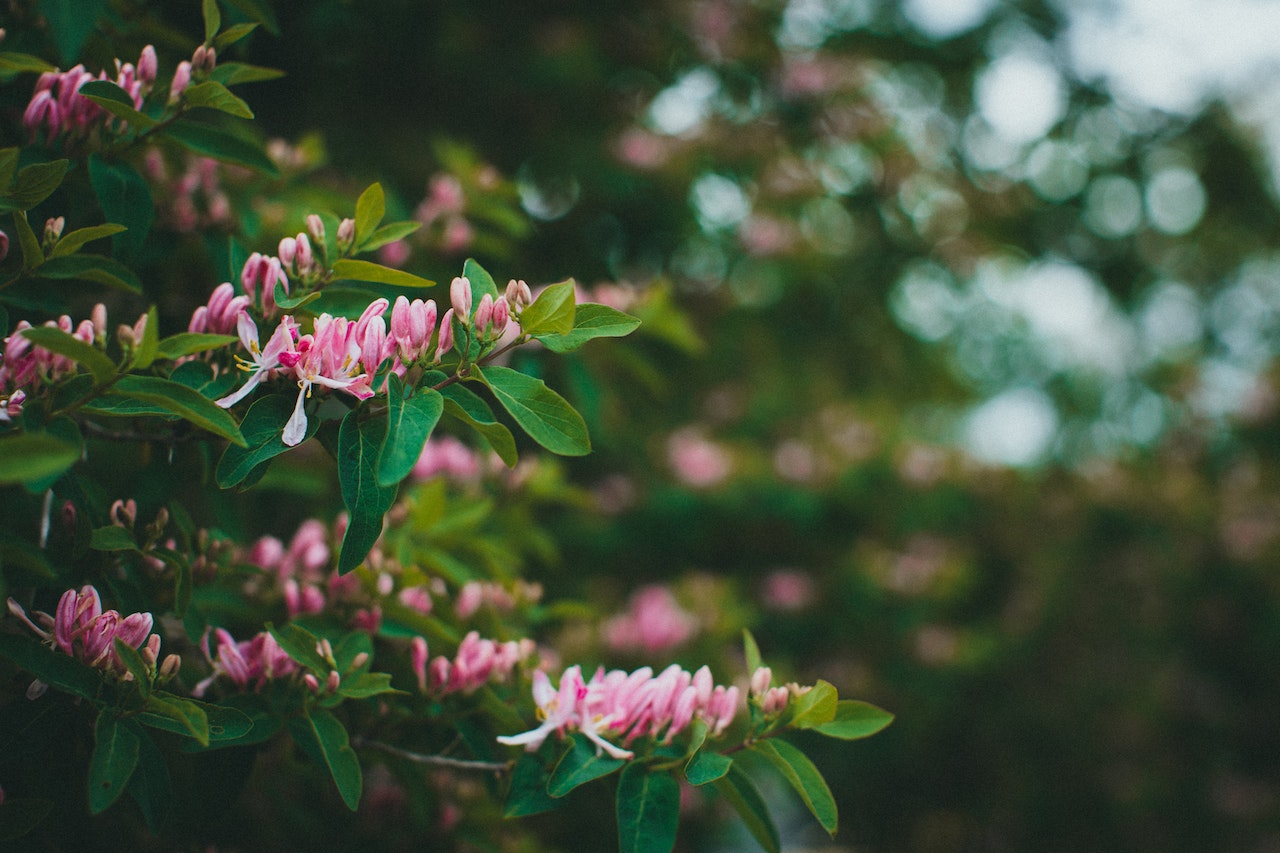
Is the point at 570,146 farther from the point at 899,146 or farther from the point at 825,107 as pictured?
the point at 899,146

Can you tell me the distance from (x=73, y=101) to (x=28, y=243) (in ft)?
1.36

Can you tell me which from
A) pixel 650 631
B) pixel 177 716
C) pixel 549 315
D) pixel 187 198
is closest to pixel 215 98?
pixel 187 198

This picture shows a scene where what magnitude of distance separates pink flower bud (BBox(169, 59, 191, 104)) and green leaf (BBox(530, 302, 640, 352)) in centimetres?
78

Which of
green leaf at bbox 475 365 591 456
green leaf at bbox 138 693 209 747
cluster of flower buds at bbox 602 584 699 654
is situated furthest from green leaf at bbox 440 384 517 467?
cluster of flower buds at bbox 602 584 699 654

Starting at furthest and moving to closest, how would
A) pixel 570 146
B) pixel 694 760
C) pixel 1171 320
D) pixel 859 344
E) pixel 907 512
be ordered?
pixel 1171 320, pixel 859 344, pixel 907 512, pixel 570 146, pixel 694 760

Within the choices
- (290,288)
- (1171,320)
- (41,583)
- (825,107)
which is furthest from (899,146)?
(1171,320)

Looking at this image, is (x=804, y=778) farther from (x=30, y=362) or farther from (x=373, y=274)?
(x=30, y=362)

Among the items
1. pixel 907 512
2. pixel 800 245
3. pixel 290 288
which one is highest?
pixel 290 288

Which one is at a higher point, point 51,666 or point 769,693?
point 769,693

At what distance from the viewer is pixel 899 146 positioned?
471 cm

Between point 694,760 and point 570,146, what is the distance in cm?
309

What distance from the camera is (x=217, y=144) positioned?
1.48m

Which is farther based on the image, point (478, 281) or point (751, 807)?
point (751, 807)

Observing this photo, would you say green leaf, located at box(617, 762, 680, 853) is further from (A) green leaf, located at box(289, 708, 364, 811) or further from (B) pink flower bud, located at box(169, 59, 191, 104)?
(B) pink flower bud, located at box(169, 59, 191, 104)
